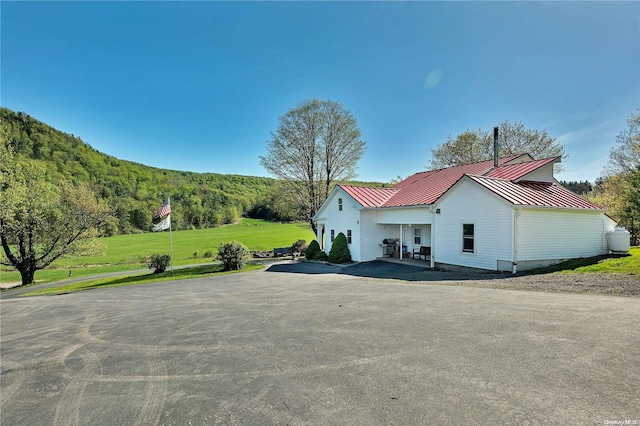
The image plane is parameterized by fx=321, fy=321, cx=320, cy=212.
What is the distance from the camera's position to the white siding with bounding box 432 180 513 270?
13555 millimetres

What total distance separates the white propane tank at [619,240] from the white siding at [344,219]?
Answer: 1287 cm

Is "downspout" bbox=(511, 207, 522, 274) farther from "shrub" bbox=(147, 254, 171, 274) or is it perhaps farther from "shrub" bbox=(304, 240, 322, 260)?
"shrub" bbox=(147, 254, 171, 274)

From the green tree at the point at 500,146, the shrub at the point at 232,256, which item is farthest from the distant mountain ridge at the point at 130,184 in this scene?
the shrub at the point at 232,256

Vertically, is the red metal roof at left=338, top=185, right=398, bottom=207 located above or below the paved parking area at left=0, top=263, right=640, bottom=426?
above

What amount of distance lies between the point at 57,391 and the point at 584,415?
20.6 ft

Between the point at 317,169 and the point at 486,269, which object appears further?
the point at 317,169

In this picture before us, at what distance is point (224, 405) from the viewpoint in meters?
3.61

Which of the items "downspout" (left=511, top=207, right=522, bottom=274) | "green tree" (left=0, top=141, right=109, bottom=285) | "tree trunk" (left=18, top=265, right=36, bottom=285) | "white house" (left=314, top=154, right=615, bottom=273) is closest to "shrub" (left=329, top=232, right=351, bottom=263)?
"white house" (left=314, top=154, right=615, bottom=273)

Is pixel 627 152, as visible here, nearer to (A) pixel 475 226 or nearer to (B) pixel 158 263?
(A) pixel 475 226

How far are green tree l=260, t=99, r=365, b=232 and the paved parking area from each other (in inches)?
815

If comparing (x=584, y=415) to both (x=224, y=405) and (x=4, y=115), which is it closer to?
(x=224, y=405)

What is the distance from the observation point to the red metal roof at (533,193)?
1368cm

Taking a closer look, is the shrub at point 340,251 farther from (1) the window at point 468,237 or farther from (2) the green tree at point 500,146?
(2) the green tree at point 500,146

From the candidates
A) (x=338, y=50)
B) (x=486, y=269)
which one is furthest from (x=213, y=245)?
(x=486, y=269)
